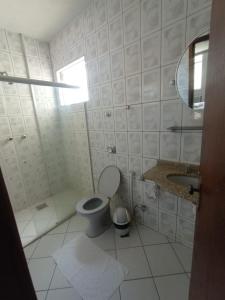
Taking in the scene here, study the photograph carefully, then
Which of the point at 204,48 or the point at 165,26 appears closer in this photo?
the point at 204,48

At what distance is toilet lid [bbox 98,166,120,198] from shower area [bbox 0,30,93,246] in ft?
1.28

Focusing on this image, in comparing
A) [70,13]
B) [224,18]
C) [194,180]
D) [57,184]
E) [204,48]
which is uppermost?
[70,13]

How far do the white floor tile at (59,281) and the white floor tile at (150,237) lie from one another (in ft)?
2.71

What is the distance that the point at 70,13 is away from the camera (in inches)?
70.1

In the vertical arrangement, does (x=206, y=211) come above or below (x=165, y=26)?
below

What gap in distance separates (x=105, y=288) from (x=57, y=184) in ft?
6.01

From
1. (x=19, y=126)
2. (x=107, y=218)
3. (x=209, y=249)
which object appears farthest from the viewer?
(x=19, y=126)

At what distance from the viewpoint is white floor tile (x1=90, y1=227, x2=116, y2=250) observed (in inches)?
64.3

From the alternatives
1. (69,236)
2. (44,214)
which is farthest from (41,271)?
(44,214)

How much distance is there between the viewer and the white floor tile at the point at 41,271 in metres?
1.30

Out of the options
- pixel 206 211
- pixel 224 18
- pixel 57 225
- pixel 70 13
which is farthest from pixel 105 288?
pixel 70 13

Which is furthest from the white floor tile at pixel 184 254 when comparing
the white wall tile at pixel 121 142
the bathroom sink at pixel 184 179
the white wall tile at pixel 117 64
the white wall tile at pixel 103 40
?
the white wall tile at pixel 103 40

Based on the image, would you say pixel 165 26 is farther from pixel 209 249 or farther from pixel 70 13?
pixel 209 249

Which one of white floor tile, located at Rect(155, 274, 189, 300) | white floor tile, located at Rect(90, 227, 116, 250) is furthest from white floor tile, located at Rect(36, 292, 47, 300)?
white floor tile, located at Rect(155, 274, 189, 300)
